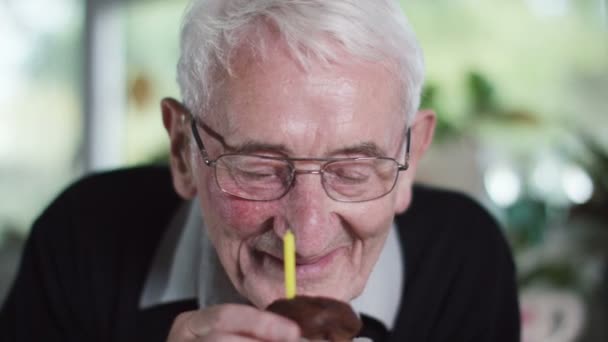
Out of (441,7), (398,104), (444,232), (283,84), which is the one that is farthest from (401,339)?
(441,7)

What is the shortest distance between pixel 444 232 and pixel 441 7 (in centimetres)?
208

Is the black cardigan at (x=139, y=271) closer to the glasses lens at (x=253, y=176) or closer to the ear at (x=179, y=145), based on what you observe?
the ear at (x=179, y=145)

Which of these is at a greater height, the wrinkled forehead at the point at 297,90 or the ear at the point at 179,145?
the wrinkled forehead at the point at 297,90

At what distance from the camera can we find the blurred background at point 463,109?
3.18m

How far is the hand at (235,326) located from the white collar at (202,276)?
416 mm

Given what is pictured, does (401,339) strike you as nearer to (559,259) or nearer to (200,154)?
(200,154)

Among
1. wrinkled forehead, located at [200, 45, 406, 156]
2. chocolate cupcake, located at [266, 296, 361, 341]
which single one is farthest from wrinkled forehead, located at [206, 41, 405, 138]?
chocolate cupcake, located at [266, 296, 361, 341]

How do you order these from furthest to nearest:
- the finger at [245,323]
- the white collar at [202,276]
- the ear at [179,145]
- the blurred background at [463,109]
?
the blurred background at [463,109]
the white collar at [202,276]
the ear at [179,145]
the finger at [245,323]

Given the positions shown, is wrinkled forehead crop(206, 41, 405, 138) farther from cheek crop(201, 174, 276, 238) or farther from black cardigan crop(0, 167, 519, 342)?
black cardigan crop(0, 167, 519, 342)

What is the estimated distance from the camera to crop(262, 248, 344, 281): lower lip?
120cm

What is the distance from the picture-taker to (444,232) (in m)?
1.66

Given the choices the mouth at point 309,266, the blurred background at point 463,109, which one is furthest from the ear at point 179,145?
the blurred background at point 463,109

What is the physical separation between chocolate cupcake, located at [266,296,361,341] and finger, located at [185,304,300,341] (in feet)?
0.09

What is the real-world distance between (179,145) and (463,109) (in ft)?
7.71
